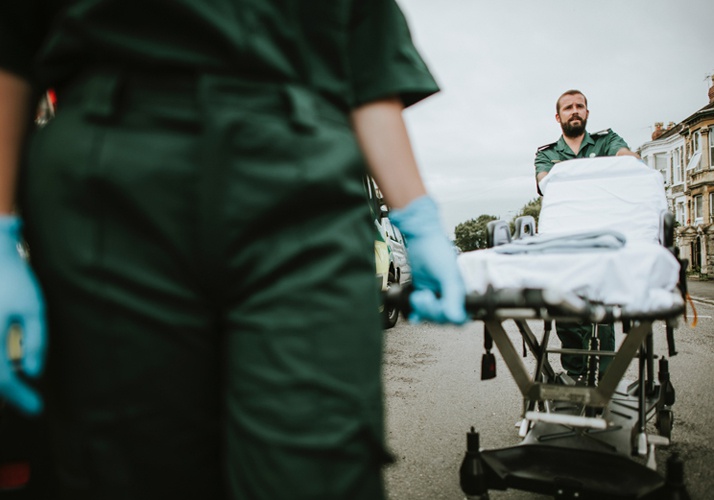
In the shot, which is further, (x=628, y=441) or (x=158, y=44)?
(x=628, y=441)

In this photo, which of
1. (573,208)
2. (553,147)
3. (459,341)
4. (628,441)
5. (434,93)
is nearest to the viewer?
(434,93)

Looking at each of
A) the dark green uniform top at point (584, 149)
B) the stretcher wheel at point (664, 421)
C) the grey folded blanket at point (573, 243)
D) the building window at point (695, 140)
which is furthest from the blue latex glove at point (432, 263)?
the building window at point (695, 140)

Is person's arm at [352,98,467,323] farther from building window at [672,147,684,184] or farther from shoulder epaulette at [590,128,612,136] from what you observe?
building window at [672,147,684,184]

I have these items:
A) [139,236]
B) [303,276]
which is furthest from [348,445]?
[139,236]

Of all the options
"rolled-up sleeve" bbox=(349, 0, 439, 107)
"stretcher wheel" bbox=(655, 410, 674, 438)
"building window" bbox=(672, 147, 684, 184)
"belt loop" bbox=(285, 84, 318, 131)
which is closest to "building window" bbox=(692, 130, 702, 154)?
"building window" bbox=(672, 147, 684, 184)

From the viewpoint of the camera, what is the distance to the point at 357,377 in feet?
2.97

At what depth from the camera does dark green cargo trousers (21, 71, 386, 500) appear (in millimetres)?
871

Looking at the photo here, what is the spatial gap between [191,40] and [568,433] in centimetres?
256

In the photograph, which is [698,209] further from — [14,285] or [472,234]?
[472,234]

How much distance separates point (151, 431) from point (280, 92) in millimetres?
593

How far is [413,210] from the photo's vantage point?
1.27 metres

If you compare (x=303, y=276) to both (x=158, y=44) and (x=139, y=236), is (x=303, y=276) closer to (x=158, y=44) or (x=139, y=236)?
(x=139, y=236)

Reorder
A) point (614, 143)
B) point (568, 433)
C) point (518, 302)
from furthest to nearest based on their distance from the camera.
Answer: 1. point (614, 143)
2. point (568, 433)
3. point (518, 302)

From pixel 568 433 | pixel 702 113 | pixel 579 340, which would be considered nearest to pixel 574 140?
pixel 579 340
